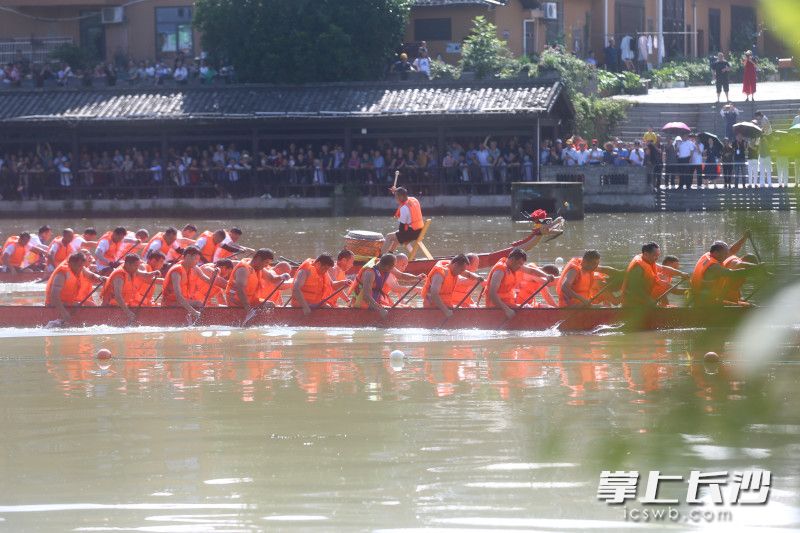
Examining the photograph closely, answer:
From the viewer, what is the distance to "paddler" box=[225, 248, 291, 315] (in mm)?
16875

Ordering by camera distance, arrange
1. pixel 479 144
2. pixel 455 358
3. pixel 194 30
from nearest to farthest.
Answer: pixel 455 358 → pixel 479 144 → pixel 194 30

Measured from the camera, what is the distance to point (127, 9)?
4403 centimetres

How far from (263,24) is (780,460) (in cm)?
3091

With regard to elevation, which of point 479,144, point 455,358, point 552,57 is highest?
point 552,57

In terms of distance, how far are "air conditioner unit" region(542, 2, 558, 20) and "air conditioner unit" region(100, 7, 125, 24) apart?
14124 millimetres

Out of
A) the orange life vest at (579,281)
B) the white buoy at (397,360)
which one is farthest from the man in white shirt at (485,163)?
the white buoy at (397,360)

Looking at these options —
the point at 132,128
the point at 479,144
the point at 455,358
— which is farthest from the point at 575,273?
the point at 132,128

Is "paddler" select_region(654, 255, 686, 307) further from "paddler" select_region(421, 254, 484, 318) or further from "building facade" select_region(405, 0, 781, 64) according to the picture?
"building facade" select_region(405, 0, 781, 64)

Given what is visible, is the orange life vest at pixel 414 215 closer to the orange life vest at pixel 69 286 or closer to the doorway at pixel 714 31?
the orange life vest at pixel 69 286

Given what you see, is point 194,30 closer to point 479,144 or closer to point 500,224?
point 479,144

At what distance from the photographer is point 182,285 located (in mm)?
17297

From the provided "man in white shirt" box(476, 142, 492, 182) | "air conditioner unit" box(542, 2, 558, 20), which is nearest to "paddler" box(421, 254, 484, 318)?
"man in white shirt" box(476, 142, 492, 182)

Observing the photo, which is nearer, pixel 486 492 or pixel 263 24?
pixel 486 492

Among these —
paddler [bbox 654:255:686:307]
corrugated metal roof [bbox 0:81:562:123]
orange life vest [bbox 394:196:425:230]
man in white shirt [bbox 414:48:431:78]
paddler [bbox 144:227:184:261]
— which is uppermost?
man in white shirt [bbox 414:48:431:78]
